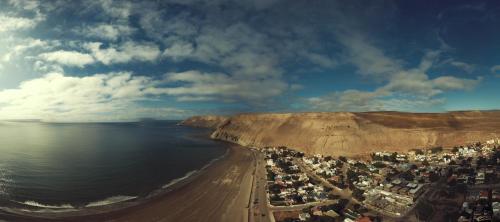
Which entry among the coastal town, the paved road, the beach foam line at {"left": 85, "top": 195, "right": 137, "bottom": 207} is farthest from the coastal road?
the beach foam line at {"left": 85, "top": 195, "right": 137, "bottom": 207}

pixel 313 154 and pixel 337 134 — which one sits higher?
pixel 337 134

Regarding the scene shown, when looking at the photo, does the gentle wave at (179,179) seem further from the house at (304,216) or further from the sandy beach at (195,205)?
the house at (304,216)

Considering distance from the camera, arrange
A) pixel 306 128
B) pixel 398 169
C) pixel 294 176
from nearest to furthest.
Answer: pixel 294 176, pixel 398 169, pixel 306 128

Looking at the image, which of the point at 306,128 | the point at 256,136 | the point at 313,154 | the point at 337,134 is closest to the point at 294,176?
the point at 313,154

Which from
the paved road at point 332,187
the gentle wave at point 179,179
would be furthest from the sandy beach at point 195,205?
the paved road at point 332,187

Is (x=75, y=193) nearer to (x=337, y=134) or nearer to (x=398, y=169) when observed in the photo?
(x=398, y=169)

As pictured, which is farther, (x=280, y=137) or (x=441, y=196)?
(x=280, y=137)
